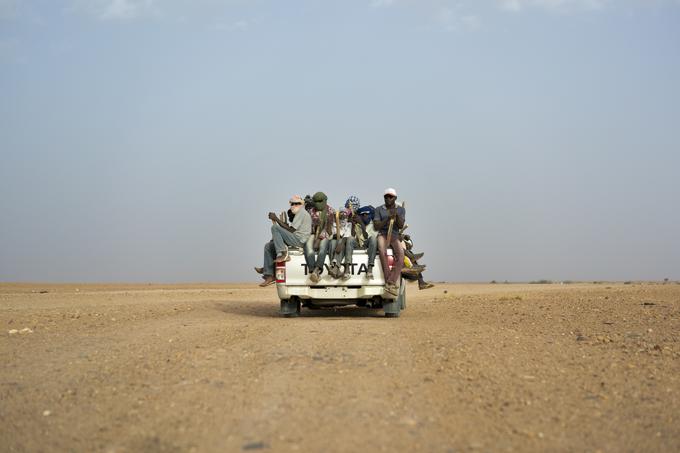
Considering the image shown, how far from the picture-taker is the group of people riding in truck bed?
15.6m

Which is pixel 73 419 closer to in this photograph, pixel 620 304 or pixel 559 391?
pixel 559 391

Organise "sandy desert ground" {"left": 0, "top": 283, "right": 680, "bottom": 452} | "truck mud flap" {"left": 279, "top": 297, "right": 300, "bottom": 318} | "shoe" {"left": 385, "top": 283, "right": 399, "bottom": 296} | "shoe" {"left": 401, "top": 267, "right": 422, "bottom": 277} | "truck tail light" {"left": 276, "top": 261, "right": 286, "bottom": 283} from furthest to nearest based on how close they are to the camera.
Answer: "shoe" {"left": 401, "top": 267, "right": 422, "bottom": 277}
"truck mud flap" {"left": 279, "top": 297, "right": 300, "bottom": 318}
"truck tail light" {"left": 276, "top": 261, "right": 286, "bottom": 283}
"shoe" {"left": 385, "top": 283, "right": 399, "bottom": 296}
"sandy desert ground" {"left": 0, "top": 283, "right": 680, "bottom": 452}

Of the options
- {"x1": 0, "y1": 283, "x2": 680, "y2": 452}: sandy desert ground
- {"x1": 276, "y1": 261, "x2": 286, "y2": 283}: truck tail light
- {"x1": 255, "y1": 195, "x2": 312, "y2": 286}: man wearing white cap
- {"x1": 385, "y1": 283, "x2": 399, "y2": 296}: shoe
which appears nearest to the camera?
{"x1": 0, "y1": 283, "x2": 680, "y2": 452}: sandy desert ground

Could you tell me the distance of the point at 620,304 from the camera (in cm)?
2011

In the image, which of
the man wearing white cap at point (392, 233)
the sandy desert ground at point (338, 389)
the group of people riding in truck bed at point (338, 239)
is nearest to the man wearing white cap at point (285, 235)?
the group of people riding in truck bed at point (338, 239)

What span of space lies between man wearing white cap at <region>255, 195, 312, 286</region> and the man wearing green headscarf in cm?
26

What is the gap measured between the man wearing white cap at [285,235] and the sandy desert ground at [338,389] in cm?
311

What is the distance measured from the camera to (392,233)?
15.9 meters

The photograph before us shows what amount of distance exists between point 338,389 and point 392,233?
28.8 feet

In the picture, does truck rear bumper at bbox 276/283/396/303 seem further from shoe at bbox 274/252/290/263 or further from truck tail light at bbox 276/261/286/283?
shoe at bbox 274/252/290/263

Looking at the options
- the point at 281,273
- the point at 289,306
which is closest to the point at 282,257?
the point at 281,273

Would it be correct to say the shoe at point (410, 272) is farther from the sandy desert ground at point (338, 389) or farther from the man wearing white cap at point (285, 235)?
the sandy desert ground at point (338, 389)

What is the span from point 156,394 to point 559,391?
3.90 metres

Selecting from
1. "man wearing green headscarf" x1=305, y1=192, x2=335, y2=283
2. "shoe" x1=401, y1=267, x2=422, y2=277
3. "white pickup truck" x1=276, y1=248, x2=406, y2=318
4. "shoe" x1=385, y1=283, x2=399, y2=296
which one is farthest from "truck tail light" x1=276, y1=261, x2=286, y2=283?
"shoe" x1=401, y1=267, x2=422, y2=277
